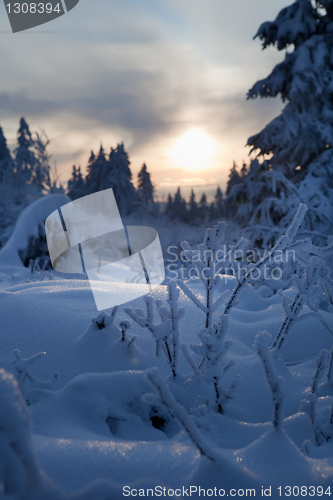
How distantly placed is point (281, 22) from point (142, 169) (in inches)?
1746

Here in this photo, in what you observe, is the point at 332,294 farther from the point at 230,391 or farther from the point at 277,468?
the point at 277,468

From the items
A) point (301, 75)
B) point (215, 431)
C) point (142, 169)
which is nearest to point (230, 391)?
point (215, 431)

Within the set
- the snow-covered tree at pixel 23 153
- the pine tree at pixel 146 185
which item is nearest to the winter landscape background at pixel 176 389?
the snow-covered tree at pixel 23 153

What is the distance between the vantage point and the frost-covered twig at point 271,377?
0.88 metres

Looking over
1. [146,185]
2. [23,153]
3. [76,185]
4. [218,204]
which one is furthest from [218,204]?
[23,153]

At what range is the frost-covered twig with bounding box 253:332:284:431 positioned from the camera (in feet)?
2.89

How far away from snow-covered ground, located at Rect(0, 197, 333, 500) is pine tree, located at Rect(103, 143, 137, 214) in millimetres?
35914

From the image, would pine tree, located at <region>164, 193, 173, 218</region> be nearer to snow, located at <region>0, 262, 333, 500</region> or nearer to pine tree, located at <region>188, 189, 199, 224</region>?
pine tree, located at <region>188, 189, 199, 224</region>

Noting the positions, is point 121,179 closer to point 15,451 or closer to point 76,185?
point 76,185

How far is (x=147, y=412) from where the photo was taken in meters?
1.25

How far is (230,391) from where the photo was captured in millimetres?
1225

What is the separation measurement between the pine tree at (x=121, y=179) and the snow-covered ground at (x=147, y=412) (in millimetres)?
35914

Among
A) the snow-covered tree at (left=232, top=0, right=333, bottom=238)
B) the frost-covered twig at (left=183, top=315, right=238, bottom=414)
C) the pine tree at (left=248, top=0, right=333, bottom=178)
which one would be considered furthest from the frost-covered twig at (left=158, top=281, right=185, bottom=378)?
the pine tree at (left=248, top=0, right=333, bottom=178)

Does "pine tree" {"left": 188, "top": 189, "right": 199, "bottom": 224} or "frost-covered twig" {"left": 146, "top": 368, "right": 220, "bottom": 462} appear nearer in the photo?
"frost-covered twig" {"left": 146, "top": 368, "right": 220, "bottom": 462}
